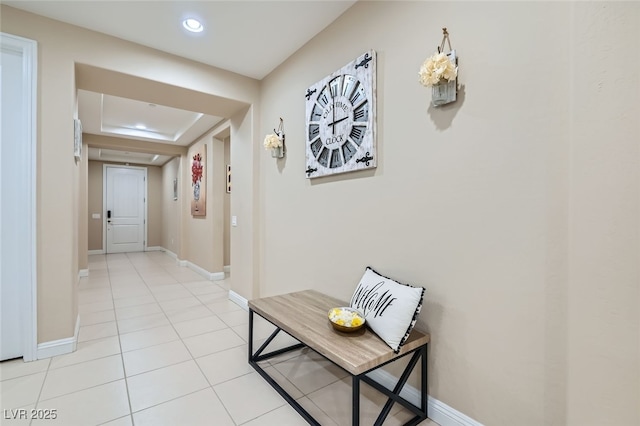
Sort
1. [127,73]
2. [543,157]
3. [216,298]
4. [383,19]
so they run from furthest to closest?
[216,298] → [127,73] → [383,19] → [543,157]

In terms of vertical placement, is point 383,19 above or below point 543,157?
above

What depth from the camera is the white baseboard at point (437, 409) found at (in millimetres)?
1528

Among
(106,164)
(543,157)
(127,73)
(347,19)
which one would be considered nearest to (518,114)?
(543,157)

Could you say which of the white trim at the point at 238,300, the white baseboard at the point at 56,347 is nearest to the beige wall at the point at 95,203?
the white trim at the point at 238,300

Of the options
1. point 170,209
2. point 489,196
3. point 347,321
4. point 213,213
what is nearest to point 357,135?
point 489,196

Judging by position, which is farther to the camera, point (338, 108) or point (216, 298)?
point (216, 298)

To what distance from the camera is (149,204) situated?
831 cm

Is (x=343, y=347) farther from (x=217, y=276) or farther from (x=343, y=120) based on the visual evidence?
(x=217, y=276)

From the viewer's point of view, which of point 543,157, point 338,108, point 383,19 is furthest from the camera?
point 338,108

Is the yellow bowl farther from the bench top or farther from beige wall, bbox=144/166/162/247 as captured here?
beige wall, bbox=144/166/162/247

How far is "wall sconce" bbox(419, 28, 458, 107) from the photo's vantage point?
4.84ft

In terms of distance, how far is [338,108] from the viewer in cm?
225

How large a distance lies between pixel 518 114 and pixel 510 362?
45.5 inches

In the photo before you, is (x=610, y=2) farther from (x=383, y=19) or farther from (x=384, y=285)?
(x=384, y=285)
